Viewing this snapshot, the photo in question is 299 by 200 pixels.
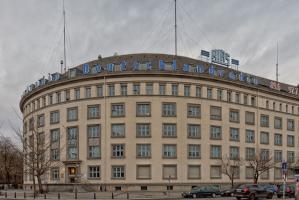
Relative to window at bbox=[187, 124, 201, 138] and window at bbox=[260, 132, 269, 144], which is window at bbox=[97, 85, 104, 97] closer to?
window at bbox=[187, 124, 201, 138]

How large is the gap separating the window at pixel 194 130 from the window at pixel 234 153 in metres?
7.67

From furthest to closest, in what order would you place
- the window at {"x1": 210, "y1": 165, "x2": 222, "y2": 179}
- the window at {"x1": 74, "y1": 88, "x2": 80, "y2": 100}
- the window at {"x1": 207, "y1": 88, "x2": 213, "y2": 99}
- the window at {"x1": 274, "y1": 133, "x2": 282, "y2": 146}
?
1. the window at {"x1": 274, "y1": 133, "x2": 282, "y2": 146}
2. the window at {"x1": 207, "y1": 88, "x2": 213, "y2": 99}
3. the window at {"x1": 210, "y1": 165, "x2": 222, "y2": 179}
4. the window at {"x1": 74, "y1": 88, "x2": 80, "y2": 100}

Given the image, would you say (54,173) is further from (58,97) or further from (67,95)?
(67,95)

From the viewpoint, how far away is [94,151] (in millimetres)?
72438

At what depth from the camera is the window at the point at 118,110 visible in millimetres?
71875

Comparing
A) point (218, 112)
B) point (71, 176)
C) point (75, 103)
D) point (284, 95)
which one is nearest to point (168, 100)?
point (218, 112)

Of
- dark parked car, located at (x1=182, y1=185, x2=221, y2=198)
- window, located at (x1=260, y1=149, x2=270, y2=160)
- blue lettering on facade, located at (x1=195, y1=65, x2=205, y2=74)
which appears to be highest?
blue lettering on facade, located at (x1=195, y1=65, x2=205, y2=74)

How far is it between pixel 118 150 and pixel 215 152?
16.6 meters

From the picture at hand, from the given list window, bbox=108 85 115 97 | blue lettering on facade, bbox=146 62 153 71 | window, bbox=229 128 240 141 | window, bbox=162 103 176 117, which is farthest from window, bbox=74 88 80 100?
window, bbox=229 128 240 141

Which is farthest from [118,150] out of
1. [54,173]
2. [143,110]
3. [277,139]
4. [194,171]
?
[277,139]

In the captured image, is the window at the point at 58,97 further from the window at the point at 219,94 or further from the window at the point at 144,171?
the window at the point at 219,94

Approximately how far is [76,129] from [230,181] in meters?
27.5

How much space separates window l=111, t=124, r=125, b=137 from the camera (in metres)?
71.5

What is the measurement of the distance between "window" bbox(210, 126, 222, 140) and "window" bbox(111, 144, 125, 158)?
49.7 feet
